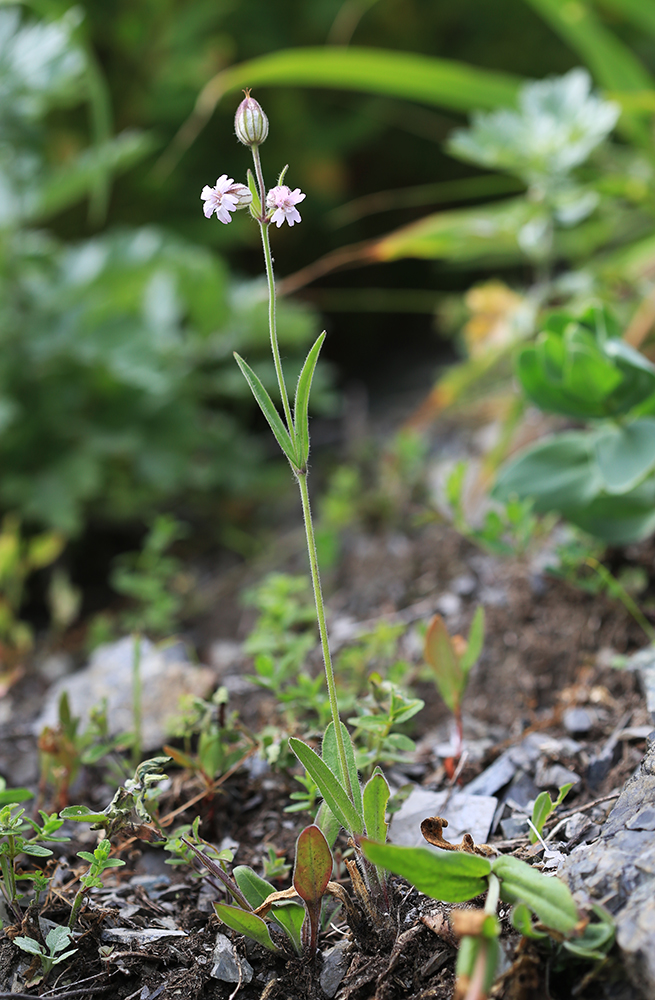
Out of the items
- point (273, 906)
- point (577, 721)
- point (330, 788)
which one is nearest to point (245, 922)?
point (273, 906)

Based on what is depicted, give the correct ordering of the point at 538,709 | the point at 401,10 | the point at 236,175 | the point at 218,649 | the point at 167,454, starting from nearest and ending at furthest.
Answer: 1. the point at 538,709
2. the point at 218,649
3. the point at 167,454
4. the point at 236,175
5. the point at 401,10

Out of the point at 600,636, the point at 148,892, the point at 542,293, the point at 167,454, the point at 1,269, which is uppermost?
the point at 1,269

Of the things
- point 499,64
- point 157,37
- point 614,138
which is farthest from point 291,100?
point 614,138

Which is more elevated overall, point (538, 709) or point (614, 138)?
point (614, 138)

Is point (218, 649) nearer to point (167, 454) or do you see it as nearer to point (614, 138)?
point (167, 454)

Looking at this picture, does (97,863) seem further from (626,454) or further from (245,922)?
(626,454)

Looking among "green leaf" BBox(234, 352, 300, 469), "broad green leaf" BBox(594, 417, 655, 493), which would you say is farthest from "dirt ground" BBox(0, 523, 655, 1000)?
"green leaf" BBox(234, 352, 300, 469)
